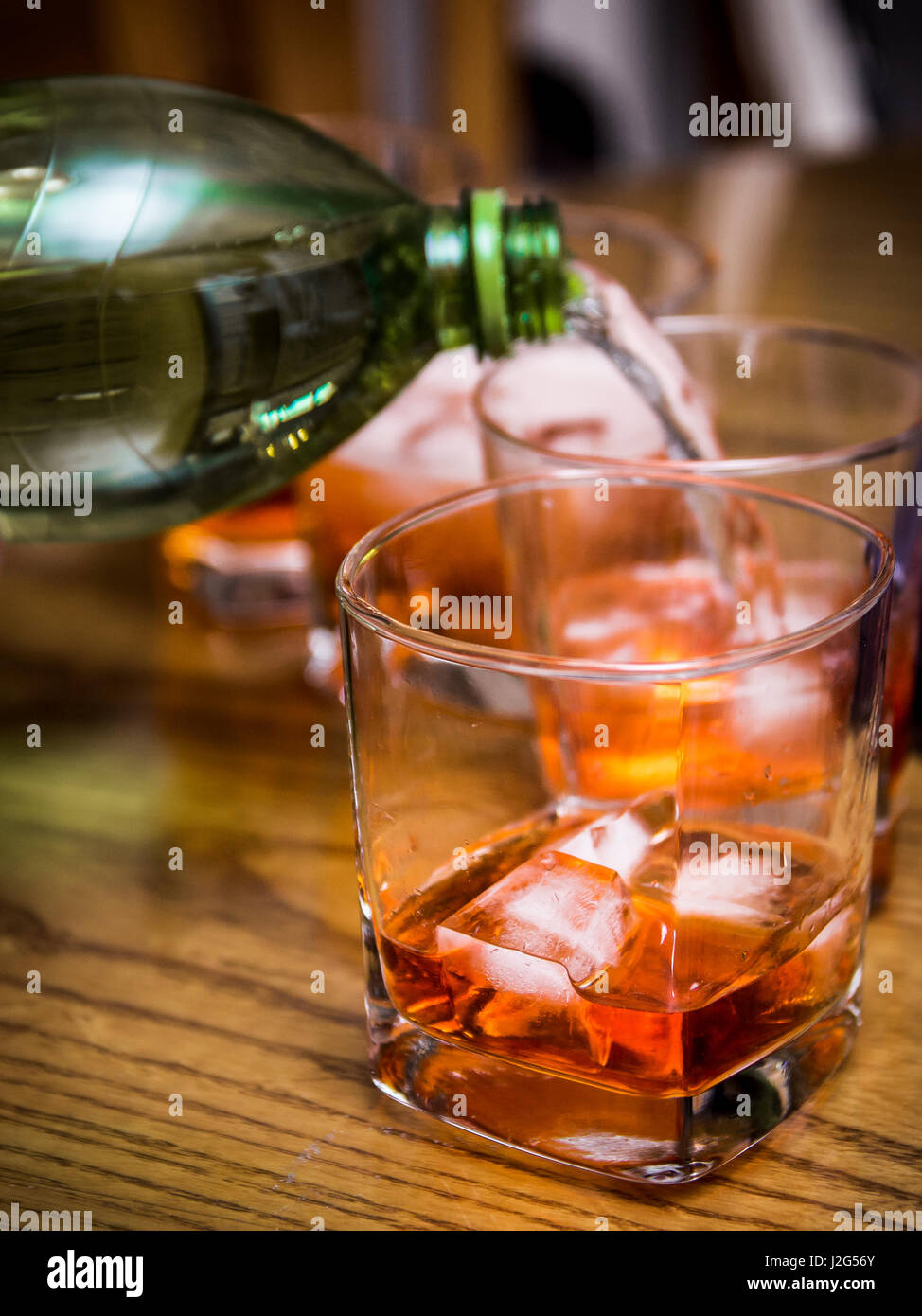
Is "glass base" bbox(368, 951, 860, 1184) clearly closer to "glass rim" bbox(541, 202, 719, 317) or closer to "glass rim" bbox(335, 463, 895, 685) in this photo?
"glass rim" bbox(335, 463, 895, 685)

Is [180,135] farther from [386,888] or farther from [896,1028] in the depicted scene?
[896,1028]

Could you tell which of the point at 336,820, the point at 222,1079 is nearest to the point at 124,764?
the point at 336,820

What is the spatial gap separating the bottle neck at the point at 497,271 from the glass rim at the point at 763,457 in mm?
25

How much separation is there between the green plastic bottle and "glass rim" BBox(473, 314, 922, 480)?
42 mm

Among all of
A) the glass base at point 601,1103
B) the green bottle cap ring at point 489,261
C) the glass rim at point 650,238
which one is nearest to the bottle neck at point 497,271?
the green bottle cap ring at point 489,261

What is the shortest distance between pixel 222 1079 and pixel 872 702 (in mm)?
236

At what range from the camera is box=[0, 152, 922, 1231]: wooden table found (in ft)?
1.29

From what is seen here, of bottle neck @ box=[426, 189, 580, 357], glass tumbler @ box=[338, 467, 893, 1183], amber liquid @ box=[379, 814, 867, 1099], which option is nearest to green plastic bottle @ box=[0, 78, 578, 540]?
bottle neck @ box=[426, 189, 580, 357]

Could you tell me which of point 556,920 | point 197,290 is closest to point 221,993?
point 556,920

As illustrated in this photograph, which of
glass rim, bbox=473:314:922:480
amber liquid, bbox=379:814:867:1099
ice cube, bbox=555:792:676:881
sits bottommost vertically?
amber liquid, bbox=379:814:867:1099

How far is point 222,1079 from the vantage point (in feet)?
1.46

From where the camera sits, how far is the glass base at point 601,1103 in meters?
0.38

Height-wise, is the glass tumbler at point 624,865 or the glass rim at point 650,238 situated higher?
the glass rim at point 650,238

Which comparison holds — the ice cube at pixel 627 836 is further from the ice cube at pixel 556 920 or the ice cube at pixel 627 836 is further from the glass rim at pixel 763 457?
the glass rim at pixel 763 457
